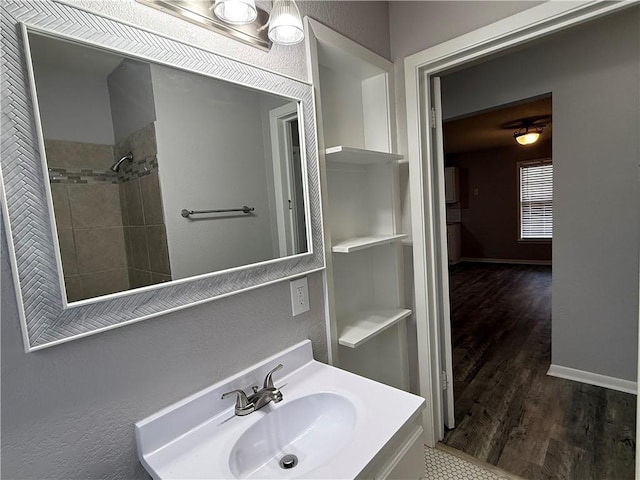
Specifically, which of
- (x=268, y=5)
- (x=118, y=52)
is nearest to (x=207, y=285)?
(x=118, y=52)

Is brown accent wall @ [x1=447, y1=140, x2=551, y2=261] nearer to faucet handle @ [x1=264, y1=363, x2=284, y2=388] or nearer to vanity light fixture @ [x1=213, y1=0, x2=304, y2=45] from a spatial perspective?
vanity light fixture @ [x1=213, y1=0, x2=304, y2=45]

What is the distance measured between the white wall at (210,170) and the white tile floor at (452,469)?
147cm

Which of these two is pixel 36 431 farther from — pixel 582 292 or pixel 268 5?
pixel 582 292

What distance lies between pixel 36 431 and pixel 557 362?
3.11 metres

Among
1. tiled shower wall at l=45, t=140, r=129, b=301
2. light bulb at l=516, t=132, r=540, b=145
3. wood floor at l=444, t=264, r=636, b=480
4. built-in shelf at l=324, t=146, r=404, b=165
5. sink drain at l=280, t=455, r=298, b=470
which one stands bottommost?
wood floor at l=444, t=264, r=636, b=480

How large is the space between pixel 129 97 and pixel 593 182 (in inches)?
110

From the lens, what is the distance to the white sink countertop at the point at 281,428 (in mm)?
845

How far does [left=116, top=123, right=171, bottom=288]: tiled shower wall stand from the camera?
86 centimetres

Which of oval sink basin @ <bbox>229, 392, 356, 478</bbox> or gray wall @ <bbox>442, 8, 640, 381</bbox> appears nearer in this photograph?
oval sink basin @ <bbox>229, 392, 356, 478</bbox>

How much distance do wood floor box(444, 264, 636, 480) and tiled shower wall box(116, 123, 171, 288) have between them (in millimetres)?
1902

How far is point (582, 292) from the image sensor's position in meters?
2.42

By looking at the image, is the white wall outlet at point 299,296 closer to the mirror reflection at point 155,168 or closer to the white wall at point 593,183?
the mirror reflection at point 155,168

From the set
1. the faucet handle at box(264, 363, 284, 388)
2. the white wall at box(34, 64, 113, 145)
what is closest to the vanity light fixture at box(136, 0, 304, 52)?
the white wall at box(34, 64, 113, 145)

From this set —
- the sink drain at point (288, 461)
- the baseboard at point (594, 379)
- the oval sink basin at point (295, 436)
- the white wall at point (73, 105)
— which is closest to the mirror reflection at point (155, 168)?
the white wall at point (73, 105)
